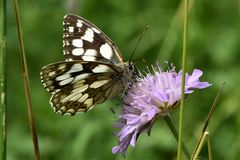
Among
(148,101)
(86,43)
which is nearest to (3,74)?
(148,101)

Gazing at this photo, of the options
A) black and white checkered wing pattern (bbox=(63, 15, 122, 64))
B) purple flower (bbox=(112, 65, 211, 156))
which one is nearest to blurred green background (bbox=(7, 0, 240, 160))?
black and white checkered wing pattern (bbox=(63, 15, 122, 64))

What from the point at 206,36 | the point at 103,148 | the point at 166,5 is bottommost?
the point at 103,148

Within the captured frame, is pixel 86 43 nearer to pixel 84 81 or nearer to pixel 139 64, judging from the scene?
pixel 84 81

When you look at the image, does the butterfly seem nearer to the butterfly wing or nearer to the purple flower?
the butterfly wing

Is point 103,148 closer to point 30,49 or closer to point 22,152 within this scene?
point 22,152

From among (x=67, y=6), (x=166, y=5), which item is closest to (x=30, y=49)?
(x=67, y=6)

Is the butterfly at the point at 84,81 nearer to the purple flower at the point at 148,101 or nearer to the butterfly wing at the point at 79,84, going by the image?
the butterfly wing at the point at 79,84
